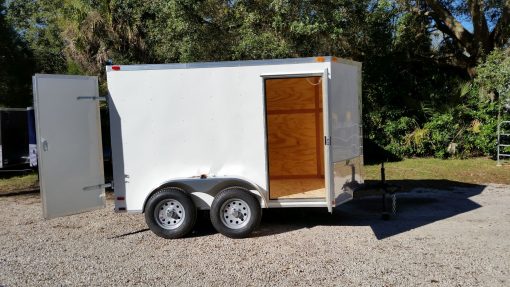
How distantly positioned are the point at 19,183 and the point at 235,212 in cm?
865

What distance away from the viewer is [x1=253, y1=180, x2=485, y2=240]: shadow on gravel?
24.8 feet

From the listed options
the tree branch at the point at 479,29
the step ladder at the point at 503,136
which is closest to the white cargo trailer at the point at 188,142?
the step ladder at the point at 503,136

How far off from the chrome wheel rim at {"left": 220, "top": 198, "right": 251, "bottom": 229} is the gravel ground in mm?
260

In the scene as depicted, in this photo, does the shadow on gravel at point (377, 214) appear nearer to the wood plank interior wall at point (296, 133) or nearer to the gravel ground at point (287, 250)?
the gravel ground at point (287, 250)

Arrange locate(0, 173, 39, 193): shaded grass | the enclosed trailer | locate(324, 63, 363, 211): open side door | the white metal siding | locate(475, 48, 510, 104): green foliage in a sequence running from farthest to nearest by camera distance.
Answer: locate(475, 48, 510, 104): green foliage → locate(0, 173, 39, 193): shaded grass → the enclosed trailer → the white metal siding → locate(324, 63, 363, 211): open side door

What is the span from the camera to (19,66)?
50.7 ft

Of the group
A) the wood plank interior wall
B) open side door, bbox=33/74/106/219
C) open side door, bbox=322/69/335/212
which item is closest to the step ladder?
the wood plank interior wall

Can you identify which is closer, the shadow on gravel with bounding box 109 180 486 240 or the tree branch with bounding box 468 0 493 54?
the shadow on gravel with bounding box 109 180 486 240

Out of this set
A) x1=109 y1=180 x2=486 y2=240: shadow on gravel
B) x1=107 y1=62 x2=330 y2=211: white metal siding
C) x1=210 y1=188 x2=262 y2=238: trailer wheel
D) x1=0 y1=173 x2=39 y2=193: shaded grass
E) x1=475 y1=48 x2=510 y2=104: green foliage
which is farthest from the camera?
x1=475 y1=48 x2=510 y2=104: green foliage

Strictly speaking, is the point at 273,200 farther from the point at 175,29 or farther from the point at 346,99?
the point at 175,29

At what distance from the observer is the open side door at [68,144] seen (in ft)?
21.6

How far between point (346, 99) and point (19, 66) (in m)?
11.8

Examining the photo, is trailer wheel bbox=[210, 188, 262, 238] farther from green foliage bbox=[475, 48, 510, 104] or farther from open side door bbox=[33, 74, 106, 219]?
green foliage bbox=[475, 48, 510, 104]

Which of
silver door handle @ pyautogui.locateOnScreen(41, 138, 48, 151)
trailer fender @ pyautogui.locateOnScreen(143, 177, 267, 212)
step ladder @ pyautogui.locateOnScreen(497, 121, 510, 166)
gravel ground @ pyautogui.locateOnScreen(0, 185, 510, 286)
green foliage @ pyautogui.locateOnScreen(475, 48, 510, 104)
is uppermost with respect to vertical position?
green foliage @ pyautogui.locateOnScreen(475, 48, 510, 104)
